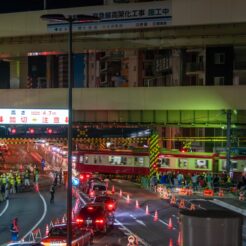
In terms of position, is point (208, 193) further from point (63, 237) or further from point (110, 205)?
point (63, 237)

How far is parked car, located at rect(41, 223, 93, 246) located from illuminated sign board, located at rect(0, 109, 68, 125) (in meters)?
21.4

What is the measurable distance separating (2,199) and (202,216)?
31756mm

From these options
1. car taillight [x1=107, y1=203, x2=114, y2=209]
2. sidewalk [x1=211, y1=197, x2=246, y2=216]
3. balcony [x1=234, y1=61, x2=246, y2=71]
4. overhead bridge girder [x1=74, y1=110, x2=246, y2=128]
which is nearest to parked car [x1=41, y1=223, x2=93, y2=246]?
car taillight [x1=107, y1=203, x2=114, y2=209]

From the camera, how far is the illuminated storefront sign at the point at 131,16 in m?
37.6

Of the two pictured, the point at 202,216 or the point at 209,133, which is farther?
the point at 209,133

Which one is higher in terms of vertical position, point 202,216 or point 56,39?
point 56,39

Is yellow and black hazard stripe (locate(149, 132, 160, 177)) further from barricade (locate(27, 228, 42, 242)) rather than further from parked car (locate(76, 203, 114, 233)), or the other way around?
parked car (locate(76, 203, 114, 233))

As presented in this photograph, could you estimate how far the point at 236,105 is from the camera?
136ft

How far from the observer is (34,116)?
45375mm

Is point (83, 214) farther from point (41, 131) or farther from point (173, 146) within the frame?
point (173, 146)

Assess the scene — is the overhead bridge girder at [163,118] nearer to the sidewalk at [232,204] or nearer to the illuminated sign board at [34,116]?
the illuminated sign board at [34,116]

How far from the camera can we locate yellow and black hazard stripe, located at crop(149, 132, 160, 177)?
52500 millimetres

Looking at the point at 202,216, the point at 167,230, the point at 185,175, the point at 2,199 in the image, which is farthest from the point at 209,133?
the point at 202,216

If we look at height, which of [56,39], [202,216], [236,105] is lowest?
[202,216]
